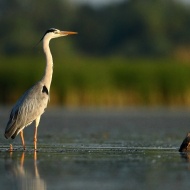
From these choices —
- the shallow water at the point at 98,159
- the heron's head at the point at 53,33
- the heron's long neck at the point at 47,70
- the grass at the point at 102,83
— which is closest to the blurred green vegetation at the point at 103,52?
the grass at the point at 102,83

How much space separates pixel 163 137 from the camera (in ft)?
58.3

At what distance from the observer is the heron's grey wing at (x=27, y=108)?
1416 centimetres

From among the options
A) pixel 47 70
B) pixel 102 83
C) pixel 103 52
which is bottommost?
pixel 103 52

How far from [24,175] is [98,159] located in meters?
1.99

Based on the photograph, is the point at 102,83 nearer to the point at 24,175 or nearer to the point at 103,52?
the point at 24,175

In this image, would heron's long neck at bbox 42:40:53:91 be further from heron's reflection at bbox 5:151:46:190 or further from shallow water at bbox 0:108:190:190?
heron's reflection at bbox 5:151:46:190

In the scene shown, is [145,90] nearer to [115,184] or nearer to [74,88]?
[74,88]

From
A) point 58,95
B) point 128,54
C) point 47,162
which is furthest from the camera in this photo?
point 128,54

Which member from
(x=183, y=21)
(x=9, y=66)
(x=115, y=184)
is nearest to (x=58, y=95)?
(x=9, y=66)

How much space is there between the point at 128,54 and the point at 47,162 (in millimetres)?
47525

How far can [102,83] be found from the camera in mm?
32312

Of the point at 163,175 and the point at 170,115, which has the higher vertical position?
the point at 163,175

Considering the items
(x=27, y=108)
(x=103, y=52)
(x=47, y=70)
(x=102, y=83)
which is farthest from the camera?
(x=103, y=52)

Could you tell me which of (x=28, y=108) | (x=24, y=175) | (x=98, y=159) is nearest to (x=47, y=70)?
(x=28, y=108)
